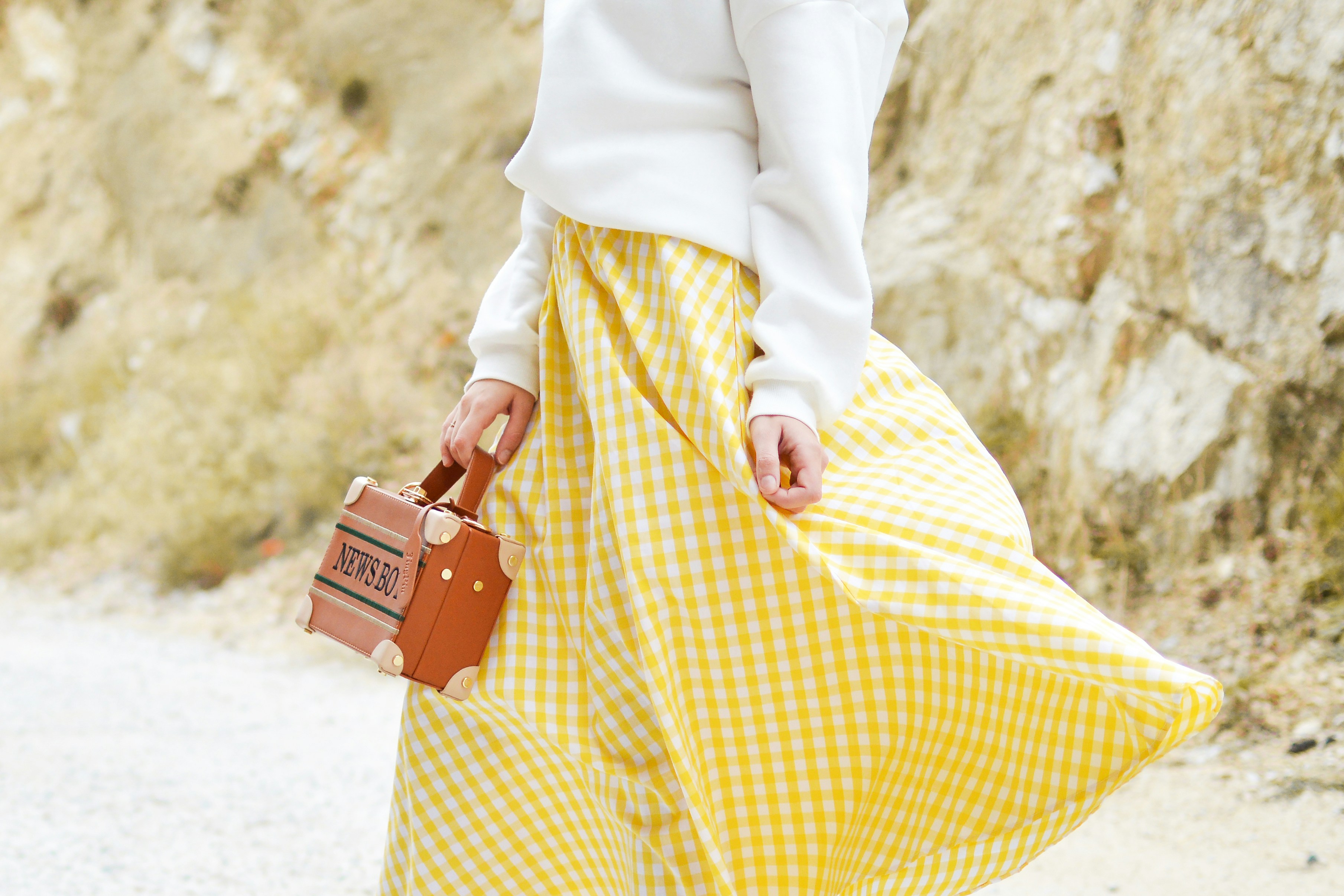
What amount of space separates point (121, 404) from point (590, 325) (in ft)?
18.8

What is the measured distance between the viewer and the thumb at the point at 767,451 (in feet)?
2.88

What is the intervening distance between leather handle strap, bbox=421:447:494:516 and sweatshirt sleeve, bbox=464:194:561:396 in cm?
9

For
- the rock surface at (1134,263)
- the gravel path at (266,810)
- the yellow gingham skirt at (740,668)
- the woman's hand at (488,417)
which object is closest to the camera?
the yellow gingham skirt at (740,668)

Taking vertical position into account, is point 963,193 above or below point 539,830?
above

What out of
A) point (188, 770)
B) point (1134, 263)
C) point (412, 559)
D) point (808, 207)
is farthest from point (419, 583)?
point (1134, 263)

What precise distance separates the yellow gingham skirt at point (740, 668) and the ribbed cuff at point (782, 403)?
0.02 metres

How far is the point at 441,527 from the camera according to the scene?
971mm

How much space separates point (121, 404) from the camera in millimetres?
5840

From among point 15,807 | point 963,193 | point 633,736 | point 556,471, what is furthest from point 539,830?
point 963,193

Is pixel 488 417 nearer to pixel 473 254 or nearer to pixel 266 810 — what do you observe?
pixel 266 810

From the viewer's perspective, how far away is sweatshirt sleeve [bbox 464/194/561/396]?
1.12 meters

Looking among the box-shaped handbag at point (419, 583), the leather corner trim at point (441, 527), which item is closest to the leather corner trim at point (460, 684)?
the box-shaped handbag at point (419, 583)

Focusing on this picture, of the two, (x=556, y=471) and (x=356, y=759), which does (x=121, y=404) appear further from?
(x=556, y=471)

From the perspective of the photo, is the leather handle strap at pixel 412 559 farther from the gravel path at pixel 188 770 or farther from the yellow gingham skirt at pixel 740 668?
the gravel path at pixel 188 770
